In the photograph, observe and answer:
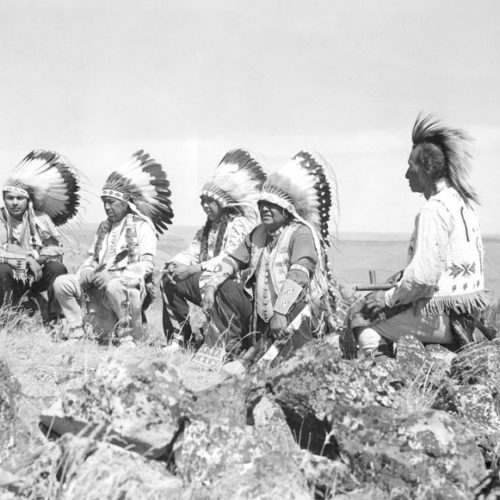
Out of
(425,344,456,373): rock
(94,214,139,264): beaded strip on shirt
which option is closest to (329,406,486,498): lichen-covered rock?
(425,344,456,373): rock

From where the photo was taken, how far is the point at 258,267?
20.8 feet

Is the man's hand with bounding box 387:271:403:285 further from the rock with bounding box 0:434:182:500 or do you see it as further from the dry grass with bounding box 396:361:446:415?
the rock with bounding box 0:434:182:500

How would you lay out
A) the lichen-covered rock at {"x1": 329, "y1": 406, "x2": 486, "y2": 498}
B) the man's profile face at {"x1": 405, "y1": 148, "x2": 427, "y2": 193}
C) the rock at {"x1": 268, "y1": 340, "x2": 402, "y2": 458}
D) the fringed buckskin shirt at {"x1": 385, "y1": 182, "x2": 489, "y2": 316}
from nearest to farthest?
1. the lichen-covered rock at {"x1": 329, "y1": 406, "x2": 486, "y2": 498}
2. the rock at {"x1": 268, "y1": 340, "x2": 402, "y2": 458}
3. the fringed buckskin shirt at {"x1": 385, "y1": 182, "x2": 489, "y2": 316}
4. the man's profile face at {"x1": 405, "y1": 148, "x2": 427, "y2": 193}

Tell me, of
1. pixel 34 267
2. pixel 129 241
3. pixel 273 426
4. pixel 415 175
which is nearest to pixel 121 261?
pixel 129 241

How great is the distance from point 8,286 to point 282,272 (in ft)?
8.76

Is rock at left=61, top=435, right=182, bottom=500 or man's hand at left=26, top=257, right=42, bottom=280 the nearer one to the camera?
rock at left=61, top=435, right=182, bottom=500

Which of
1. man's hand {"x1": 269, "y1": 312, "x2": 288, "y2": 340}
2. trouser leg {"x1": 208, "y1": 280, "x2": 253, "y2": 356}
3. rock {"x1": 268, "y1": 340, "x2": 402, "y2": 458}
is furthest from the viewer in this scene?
trouser leg {"x1": 208, "y1": 280, "x2": 253, "y2": 356}

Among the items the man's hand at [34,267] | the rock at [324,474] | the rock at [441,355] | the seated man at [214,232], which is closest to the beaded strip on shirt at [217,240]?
the seated man at [214,232]

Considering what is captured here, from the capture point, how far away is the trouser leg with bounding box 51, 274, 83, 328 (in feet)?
23.7

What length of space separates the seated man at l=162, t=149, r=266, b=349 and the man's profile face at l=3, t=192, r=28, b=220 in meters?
1.61

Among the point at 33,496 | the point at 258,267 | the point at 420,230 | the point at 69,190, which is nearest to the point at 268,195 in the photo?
the point at 258,267

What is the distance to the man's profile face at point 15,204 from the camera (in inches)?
298

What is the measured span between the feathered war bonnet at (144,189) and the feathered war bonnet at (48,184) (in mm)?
696

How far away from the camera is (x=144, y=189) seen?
746cm
